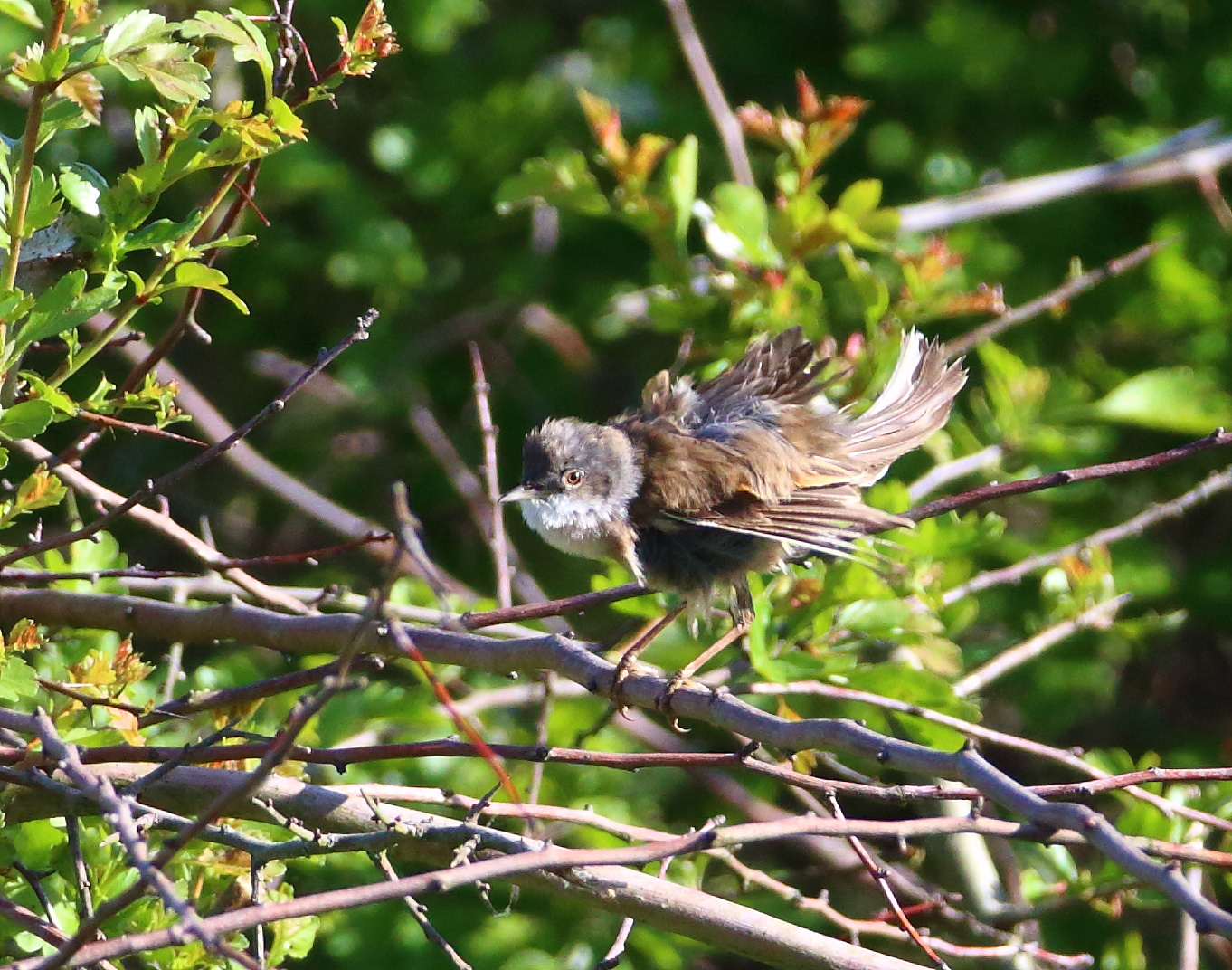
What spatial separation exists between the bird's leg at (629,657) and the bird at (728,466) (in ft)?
0.07

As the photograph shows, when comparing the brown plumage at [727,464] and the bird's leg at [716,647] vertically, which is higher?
the brown plumage at [727,464]

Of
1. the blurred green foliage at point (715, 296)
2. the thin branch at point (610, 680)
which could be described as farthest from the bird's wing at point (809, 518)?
the thin branch at point (610, 680)

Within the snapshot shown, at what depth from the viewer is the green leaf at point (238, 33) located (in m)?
1.87

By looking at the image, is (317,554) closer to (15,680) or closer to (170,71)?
(15,680)

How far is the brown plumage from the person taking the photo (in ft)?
10.5

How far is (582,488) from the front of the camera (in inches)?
132

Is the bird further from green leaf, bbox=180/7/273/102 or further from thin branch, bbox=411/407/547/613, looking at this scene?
green leaf, bbox=180/7/273/102

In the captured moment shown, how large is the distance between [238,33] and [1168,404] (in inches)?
122

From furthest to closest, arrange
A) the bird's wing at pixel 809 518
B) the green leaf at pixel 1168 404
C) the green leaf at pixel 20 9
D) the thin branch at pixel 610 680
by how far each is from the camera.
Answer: the green leaf at pixel 1168 404 < the bird's wing at pixel 809 518 < the green leaf at pixel 20 9 < the thin branch at pixel 610 680

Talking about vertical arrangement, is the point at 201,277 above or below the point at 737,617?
above

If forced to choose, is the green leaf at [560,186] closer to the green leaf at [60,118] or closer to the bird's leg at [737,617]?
the bird's leg at [737,617]

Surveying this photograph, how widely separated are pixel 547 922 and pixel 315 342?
2558 millimetres

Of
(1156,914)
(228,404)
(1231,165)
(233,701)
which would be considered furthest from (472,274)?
(1156,914)

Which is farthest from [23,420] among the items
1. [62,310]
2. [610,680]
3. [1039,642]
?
[1039,642]
